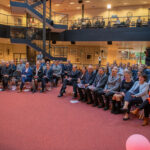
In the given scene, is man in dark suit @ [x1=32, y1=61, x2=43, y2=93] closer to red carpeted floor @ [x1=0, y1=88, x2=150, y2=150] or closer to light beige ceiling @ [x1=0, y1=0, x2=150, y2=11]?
red carpeted floor @ [x1=0, y1=88, x2=150, y2=150]

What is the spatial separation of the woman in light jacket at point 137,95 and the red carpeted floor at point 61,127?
0.37 metres

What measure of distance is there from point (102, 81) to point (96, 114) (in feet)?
4.03

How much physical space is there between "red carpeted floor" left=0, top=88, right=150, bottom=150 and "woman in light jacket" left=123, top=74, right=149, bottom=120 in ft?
1.20

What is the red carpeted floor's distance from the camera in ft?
10.2

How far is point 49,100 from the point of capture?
6.07 m

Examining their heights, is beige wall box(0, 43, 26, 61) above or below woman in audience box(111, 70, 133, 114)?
above

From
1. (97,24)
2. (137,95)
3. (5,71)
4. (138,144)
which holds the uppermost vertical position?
(97,24)

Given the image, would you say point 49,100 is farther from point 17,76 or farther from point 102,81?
point 17,76

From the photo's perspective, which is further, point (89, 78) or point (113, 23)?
point (113, 23)

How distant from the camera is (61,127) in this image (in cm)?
384

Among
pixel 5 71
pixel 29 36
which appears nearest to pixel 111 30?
pixel 29 36

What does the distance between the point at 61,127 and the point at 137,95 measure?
2.04 meters

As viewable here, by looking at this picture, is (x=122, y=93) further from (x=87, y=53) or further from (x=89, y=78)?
(x=87, y=53)

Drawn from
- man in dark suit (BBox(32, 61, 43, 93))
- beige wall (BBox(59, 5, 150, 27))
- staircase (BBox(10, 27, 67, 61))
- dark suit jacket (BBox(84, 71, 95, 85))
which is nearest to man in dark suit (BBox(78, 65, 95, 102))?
dark suit jacket (BBox(84, 71, 95, 85))
